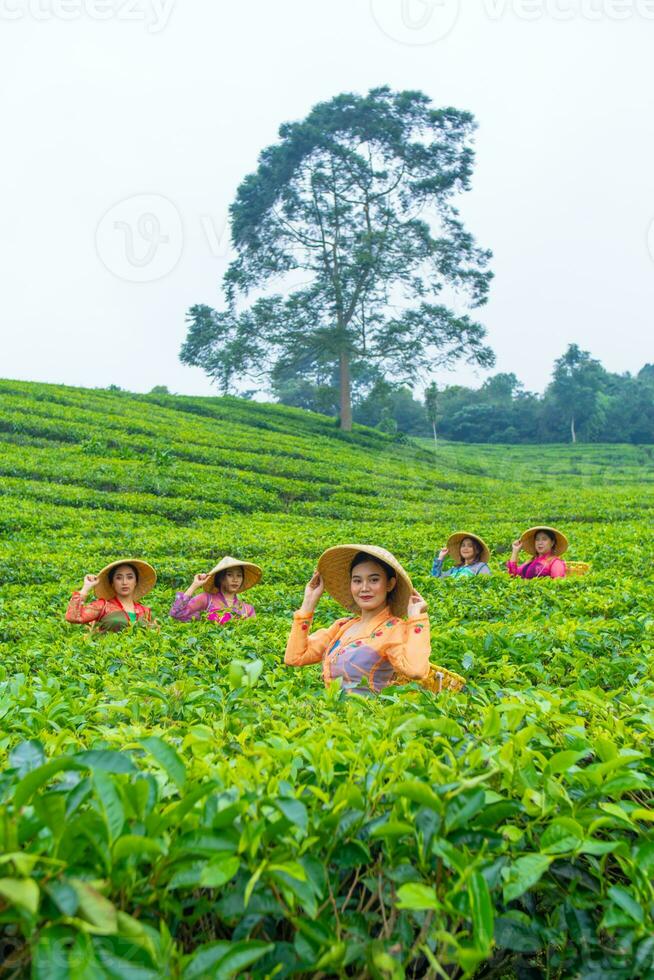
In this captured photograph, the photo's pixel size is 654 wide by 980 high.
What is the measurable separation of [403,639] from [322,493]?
570 inches

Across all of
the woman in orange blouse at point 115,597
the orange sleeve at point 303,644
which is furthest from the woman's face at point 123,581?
the orange sleeve at point 303,644

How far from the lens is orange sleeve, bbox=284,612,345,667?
4516 millimetres

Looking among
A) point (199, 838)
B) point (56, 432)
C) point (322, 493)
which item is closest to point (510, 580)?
point (199, 838)

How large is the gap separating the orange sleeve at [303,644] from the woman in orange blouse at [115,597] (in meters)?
2.41

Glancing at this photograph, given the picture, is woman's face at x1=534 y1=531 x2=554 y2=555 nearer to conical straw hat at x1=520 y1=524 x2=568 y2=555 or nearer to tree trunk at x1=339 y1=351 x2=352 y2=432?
conical straw hat at x1=520 y1=524 x2=568 y2=555

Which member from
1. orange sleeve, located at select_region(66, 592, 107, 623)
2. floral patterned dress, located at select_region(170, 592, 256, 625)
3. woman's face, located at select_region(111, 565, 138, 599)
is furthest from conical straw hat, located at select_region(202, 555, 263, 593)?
orange sleeve, located at select_region(66, 592, 107, 623)

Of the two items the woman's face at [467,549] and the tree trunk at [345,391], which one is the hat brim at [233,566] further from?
the tree trunk at [345,391]

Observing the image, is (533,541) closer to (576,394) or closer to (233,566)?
(233,566)

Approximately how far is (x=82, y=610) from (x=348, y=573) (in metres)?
2.80

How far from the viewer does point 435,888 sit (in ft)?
5.22

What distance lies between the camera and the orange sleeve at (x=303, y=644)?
A: 4516 millimetres

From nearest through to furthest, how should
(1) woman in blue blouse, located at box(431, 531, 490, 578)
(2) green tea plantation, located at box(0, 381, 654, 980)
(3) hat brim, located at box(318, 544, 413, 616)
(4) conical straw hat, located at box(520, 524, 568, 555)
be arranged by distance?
(2) green tea plantation, located at box(0, 381, 654, 980) → (3) hat brim, located at box(318, 544, 413, 616) → (1) woman in blue blouse, located at box(431, 531, 490, 578) → (4) conical straw hat, located at box(520, 524, 568, 555)

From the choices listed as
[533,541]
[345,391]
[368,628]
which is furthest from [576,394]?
[368,628]

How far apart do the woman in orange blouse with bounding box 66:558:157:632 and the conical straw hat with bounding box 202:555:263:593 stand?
1.71 ft
